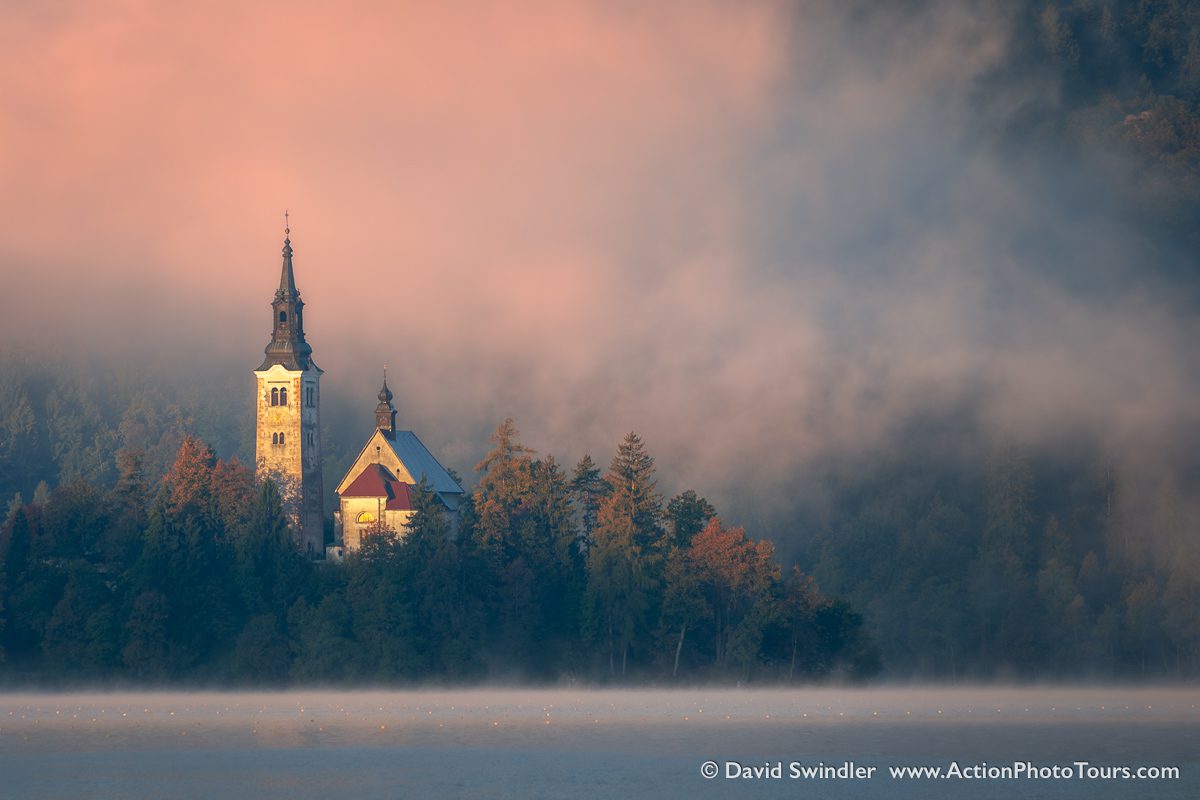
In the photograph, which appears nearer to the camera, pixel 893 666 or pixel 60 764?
pixel 60 764

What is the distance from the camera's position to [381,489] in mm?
147500

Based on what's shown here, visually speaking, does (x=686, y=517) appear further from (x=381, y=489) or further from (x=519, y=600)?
(x=381, y=489)

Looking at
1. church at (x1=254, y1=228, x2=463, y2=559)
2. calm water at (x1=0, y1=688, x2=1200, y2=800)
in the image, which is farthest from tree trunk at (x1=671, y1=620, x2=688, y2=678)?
church at (x1=254, y1=228, x2=463, y2=559)

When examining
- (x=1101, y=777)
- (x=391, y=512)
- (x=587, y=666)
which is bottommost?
(x=1101, y=777)

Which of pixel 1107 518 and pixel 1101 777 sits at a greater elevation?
pixel 1107 518

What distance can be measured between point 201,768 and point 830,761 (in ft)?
76.6

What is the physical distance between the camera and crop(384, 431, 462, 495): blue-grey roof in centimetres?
15250

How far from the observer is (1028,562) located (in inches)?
6368

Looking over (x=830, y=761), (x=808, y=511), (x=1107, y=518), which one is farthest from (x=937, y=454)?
(x=830, y=761)

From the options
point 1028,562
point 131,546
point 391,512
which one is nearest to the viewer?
point 131,546

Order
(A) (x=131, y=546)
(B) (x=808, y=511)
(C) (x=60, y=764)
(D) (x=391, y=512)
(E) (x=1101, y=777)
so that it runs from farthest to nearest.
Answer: (B) (x=808, y=511), (D) (x=391, y=512), (A) (x=131, y=546), (C) (x=60, y=764), (E) (x=1101, y=777)

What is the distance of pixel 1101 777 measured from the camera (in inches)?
2896

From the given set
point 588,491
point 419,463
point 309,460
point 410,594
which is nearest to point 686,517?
point 588,491

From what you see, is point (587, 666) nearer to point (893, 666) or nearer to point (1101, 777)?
point (893, 666)
